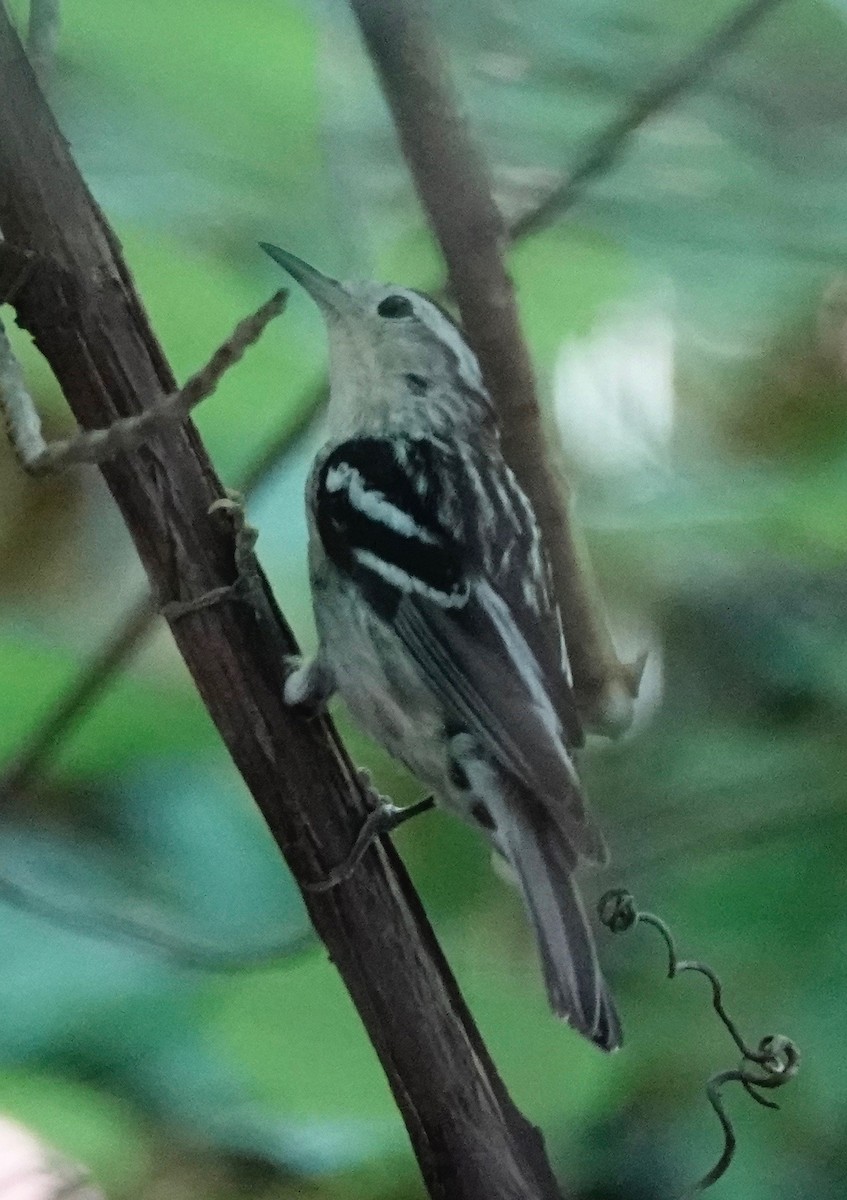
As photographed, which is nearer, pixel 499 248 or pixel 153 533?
pixel 153 533

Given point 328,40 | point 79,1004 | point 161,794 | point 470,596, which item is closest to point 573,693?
point 470,596

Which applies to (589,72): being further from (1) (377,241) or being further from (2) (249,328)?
(2) (249,328)

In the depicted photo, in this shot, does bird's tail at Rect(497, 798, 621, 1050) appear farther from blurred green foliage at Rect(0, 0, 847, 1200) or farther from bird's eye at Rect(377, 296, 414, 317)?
bird's eye at Rect(377, 296, 414, 317)

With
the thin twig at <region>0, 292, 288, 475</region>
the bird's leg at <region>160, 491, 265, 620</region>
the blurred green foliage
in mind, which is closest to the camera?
the thin twig at <region>0, 292, 288, 475</region>

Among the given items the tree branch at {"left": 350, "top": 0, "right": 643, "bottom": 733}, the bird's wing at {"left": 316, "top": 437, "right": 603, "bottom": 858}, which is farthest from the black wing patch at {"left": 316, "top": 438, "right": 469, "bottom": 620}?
the tree branch at {"left": 350, "top": 0, "right": 643, "bottom": 733}

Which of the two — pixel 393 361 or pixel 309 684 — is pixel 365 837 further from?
pixel 393 361

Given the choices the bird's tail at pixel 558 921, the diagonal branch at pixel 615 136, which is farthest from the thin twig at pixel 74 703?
the bird's tail at pixel 558 921
